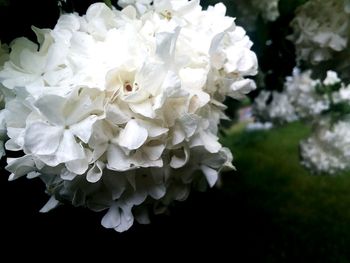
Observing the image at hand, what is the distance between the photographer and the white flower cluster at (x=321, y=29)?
1056 millimetres

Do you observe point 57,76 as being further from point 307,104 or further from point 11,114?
point 307,104

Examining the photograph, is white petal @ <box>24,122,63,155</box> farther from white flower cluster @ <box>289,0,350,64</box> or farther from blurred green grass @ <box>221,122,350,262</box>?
blurred green grass @ <box>221,122,350,262</box>

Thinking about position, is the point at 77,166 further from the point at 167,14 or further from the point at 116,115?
the point at 167,14

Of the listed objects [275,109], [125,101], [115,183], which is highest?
[125,101]

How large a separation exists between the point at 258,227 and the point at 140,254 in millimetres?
883

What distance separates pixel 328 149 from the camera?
6.34ft

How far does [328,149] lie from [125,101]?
145 centimetres

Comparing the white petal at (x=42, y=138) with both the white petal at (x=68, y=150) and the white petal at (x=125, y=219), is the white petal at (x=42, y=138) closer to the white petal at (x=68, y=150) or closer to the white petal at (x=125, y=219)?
the white petal at (x=68, y=150)

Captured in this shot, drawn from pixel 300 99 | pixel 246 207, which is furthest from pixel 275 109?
pixel 246 207

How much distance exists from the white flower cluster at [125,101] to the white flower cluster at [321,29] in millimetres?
397

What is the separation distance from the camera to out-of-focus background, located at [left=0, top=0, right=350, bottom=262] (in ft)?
3.22

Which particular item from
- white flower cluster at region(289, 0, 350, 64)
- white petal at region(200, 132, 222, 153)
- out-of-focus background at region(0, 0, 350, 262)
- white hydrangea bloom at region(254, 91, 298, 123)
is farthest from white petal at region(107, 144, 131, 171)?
white hydrangea bloom at region(254, 91, 298, 123)

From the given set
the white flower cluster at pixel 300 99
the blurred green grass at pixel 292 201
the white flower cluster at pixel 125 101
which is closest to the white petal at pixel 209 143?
the white flower cluster at pixel 125 101

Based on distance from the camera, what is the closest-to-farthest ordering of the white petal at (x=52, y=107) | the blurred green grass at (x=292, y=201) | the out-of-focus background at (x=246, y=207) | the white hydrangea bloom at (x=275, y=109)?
the white petal at (x=52, y=107) → the out-of-focus background at (x=246, y=207) → the blurred green grass at (x=292, y=201) → the white hydrangea bloom at (x=275, y=109)
